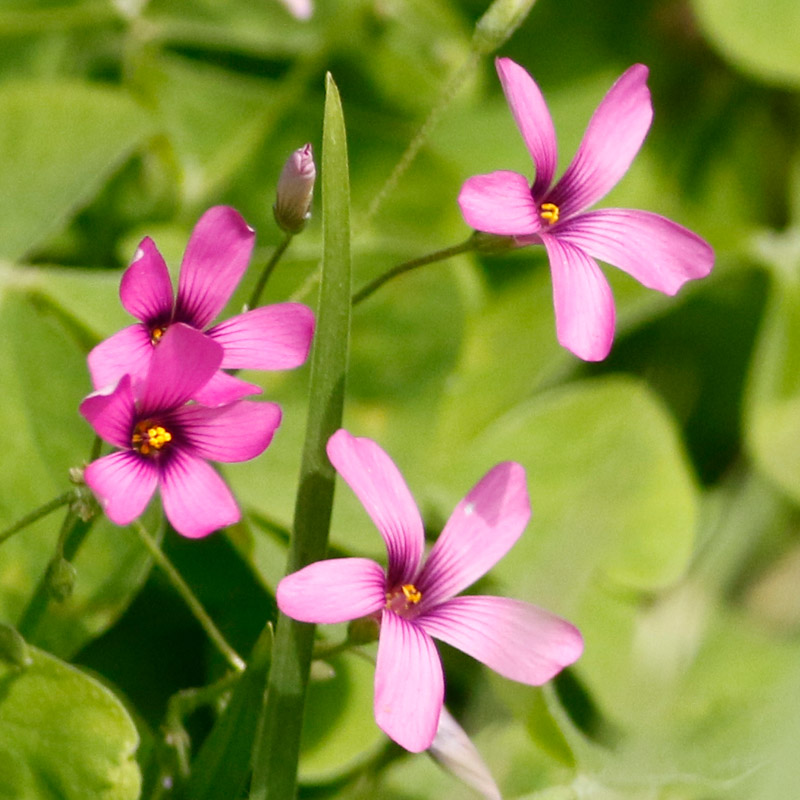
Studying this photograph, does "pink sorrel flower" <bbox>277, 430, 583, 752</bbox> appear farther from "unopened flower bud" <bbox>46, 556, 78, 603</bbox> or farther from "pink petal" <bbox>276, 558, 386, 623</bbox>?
"unopened flower bud" <bbox>46, 556, 78, 603</bbox>

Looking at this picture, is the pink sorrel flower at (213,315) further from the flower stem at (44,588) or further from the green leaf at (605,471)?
the green leaf at (605,471)

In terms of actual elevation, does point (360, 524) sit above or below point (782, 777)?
below

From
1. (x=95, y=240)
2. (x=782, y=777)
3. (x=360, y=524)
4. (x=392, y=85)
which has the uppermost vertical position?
(x=782, y=777)

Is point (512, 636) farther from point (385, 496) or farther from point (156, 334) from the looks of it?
point (156, 334)

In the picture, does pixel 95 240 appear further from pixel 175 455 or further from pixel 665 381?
pixel 665 381

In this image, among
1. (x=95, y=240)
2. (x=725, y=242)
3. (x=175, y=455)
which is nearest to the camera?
(x=175, y=455)

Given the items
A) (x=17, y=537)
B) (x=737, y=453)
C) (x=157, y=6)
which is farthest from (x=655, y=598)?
(x=157, y=6)

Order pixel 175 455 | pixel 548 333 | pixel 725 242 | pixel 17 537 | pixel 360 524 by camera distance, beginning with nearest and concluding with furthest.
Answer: pixel 175 455
pixel 17 537
pixel 360 524
pixel 548 333
pixel 725 242
